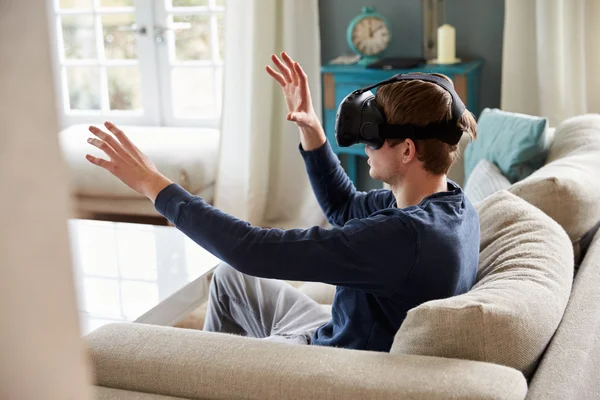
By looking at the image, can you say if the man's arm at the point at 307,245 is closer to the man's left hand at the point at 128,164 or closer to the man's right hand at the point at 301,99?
the man's left hand at the point at 128,164

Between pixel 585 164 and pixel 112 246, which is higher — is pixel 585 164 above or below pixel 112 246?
above

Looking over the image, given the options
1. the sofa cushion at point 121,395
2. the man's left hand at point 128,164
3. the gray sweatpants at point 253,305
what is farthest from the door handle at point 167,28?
the sofa cushion at point 121,395

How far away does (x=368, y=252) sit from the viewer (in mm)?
1386

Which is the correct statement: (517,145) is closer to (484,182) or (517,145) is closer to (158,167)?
(484,182)

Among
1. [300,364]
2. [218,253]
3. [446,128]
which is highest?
[446,128]

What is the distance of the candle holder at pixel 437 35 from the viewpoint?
3768mm

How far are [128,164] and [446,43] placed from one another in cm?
264

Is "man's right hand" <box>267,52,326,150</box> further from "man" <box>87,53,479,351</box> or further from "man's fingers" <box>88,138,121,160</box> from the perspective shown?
"man's fingers" <box>88,138,121,160</box>

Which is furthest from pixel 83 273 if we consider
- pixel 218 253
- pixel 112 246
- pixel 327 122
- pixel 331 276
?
pixel 327 122

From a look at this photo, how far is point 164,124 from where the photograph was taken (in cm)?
484

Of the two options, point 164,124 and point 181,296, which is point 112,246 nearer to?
point 181,296


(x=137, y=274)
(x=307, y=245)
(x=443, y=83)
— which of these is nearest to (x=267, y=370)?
(x=307, y=245)

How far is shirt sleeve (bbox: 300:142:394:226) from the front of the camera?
195 centimetres

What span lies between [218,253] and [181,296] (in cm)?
107
